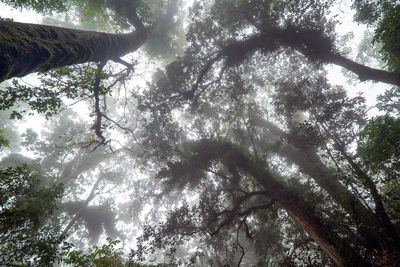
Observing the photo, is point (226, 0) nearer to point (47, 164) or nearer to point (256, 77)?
point (256, 77)

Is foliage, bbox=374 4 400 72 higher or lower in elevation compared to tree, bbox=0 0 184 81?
lower

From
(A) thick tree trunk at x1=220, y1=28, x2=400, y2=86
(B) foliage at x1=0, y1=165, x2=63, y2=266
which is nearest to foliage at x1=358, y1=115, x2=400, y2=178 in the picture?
(A) thick tree trunk at x1=220, y1=28, x2=400, y2=86

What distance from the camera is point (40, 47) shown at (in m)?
4.39

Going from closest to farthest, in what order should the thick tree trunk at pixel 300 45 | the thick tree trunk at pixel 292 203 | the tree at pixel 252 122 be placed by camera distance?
1. the thick tree trunk at pixel 292 203
2. the tree at pixel 252 122
3. the thick tree trunk at pixel 300 45

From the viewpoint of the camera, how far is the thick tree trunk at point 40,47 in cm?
370

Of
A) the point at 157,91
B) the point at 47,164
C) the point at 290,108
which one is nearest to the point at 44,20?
the point at 47,164

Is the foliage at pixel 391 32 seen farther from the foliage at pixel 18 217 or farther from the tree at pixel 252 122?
the foliage at pixel 18 217

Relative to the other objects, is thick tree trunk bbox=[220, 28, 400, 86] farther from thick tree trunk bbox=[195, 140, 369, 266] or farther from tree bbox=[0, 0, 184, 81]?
tree bbox=[0, 0, 184, 81]

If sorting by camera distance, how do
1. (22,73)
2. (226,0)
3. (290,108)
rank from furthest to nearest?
1. (226,0)
2. (290,108)
3. (22,73)

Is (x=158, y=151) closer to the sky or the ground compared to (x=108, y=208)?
closer to the ground

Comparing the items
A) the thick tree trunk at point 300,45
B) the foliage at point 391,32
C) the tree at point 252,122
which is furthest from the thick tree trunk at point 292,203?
the foliage at point 391,32

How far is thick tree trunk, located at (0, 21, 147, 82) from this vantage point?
3.70 metres

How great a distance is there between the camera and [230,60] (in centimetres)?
1138

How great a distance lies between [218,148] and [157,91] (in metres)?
5.36
